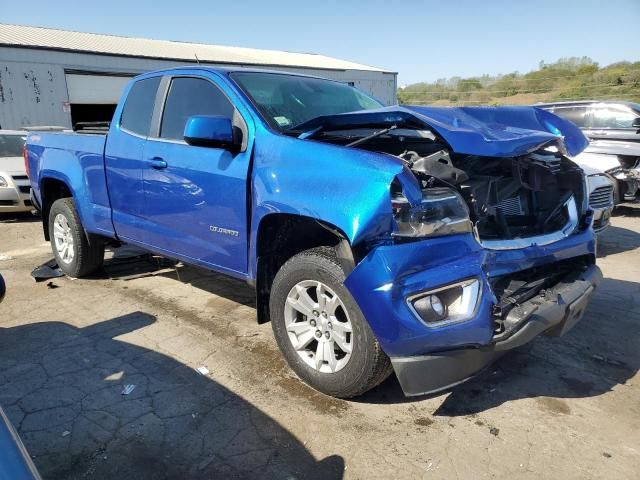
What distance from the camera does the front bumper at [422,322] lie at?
8.05ft

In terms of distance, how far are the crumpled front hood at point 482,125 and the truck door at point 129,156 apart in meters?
1.71

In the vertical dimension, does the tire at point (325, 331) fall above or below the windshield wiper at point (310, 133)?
below

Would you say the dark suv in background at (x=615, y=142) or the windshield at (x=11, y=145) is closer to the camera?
the dark suv in background at (x=615, y=142)

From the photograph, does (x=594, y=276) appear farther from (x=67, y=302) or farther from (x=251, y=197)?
(x=67, y=302)

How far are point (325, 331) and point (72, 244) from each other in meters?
3.56

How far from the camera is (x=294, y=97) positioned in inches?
151

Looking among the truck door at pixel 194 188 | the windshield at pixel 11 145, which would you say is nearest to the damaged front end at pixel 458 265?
the truck door at pixel 194 188

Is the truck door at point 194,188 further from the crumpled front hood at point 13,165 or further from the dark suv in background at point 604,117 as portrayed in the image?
the dark suv in background at point 604,117

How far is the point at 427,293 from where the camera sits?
248 cm

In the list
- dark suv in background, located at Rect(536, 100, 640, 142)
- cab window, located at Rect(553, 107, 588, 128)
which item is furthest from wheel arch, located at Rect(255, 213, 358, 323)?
cab window, located at Rect(553, 107, 588, 128)

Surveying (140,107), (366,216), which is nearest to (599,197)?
(366,216)

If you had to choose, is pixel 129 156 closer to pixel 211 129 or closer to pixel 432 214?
pixel 211 129

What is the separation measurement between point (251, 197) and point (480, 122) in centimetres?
142

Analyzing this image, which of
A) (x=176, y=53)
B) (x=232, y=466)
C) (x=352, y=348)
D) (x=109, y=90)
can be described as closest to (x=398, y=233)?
(x=352, y=348)
